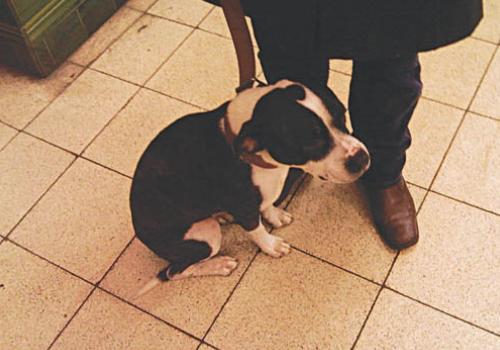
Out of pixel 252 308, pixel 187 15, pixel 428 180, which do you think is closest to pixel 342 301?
pixel 252 308

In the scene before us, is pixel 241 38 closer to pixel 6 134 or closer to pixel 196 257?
pixel 196 257

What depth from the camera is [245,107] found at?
130 cm

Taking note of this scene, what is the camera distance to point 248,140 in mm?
1252

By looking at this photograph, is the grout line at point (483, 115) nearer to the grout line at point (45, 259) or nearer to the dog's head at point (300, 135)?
the dog's head at point (300, 135)

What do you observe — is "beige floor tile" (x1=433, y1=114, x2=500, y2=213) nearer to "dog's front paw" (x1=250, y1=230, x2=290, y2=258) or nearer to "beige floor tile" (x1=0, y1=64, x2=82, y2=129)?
"dog's front paw" (x1=250, y1=230, x2=290, y2=258)

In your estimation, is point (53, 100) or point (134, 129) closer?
point (134, 129)

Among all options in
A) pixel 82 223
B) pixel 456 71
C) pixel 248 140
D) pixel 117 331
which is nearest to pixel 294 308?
pixel 117 331

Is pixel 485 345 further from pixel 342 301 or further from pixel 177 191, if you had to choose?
pixel 177 191

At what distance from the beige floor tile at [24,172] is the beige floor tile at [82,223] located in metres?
0.04

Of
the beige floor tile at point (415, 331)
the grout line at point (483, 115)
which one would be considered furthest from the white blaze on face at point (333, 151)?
the grout line at point (483, 115)

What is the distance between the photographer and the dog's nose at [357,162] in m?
1.29

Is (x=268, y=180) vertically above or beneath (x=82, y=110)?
above

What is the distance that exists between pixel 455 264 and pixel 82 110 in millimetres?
1494

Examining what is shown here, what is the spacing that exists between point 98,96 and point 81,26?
387 millimetres
